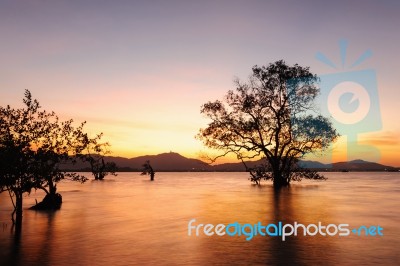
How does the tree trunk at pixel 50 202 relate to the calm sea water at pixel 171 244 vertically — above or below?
above

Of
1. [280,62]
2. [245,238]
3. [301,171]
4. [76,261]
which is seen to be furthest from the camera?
[301,171]

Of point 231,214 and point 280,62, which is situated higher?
point 280,62

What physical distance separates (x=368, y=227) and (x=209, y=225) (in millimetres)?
11411

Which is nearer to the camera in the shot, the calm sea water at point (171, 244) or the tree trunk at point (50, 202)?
the calm sea water at point (171, 244)

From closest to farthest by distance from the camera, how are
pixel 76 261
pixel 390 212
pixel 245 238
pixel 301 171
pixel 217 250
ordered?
pixel 76 261 → pixel 217 250 → pixel 245 238 → pixel 390 212 → pixel 301 171

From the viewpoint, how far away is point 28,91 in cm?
2347

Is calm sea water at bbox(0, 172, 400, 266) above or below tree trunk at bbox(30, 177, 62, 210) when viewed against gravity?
below

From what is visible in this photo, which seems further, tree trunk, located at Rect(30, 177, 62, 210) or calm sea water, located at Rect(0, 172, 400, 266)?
tree trunk, located at Rect(30, 177, 62, 210)

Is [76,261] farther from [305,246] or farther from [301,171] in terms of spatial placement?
[301,171]

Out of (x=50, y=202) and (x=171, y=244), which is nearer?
(x=171, y=244)

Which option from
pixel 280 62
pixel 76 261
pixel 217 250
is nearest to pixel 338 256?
pixel 217 250

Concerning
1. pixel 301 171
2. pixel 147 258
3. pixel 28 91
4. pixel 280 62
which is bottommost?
pixel 147 258

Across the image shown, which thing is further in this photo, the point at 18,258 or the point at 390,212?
the point at 390,212

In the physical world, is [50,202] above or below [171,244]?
above
